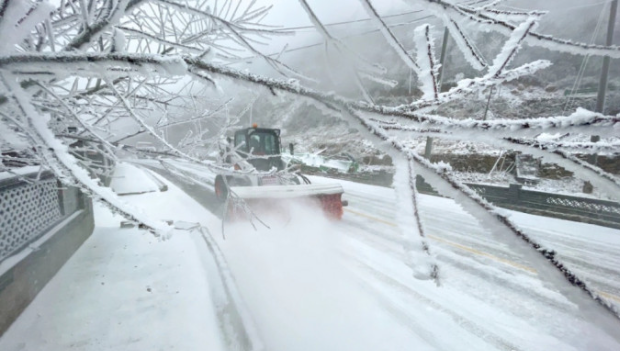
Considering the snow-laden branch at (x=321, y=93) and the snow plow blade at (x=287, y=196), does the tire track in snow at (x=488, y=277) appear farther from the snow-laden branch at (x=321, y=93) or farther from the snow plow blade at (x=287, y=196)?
the snow-laden branch at (x=321, y=93)

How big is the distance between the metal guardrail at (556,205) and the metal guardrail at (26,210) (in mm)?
7501

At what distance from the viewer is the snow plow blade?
7043 mm

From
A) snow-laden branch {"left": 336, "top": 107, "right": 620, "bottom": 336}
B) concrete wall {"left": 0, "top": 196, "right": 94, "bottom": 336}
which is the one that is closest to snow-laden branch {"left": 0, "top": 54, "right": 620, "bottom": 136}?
snow-laden branch {"left": 336, "top": 107, "right": 620, "bottom": 336}

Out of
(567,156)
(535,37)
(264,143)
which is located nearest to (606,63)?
(264,143)

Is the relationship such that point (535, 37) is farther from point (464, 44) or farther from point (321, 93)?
point (321, 93)

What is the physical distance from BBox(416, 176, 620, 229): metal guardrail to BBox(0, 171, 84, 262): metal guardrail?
24.6 feet

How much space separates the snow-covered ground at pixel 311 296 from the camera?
2986 millimetres

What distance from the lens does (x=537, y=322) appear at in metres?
3.39

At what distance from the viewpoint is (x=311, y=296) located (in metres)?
3.96

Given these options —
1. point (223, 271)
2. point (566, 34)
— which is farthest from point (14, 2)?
point (566, 34)

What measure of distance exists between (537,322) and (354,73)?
390 cm

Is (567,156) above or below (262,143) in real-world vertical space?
below

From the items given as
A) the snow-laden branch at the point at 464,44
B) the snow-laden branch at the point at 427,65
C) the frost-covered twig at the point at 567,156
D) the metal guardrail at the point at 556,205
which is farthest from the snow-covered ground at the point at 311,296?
the metal guardrail at the point at 556,205

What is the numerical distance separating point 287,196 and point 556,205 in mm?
8860
